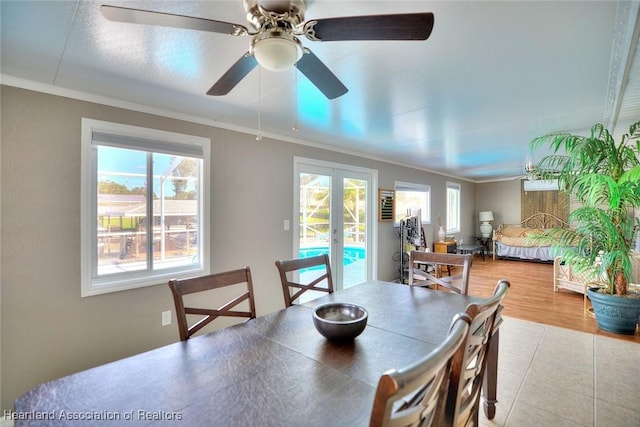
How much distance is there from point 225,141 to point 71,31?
5.23ft

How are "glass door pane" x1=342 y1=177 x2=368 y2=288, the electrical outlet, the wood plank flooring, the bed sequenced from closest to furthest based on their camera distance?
the electrical outlet → the wood plank flooring → "glass door pane" x1=342 y1=177 x2=368 y2=288 → the bed

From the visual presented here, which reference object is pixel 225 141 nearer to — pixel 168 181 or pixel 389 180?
pixel 168 181

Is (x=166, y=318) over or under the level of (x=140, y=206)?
under

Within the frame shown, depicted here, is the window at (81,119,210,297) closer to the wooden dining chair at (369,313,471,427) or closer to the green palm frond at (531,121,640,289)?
the wooden dining chair at (369,313,471,427)

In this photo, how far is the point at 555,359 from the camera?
2582 mm

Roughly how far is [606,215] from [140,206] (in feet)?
14.3

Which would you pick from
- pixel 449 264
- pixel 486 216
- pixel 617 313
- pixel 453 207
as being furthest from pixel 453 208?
pixel 449 264

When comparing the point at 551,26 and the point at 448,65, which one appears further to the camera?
the point at 448,65

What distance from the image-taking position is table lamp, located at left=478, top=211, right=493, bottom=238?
848cm

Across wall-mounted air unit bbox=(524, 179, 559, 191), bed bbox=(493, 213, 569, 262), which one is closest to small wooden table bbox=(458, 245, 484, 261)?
bed bbox=(493, 213, 569, 262)

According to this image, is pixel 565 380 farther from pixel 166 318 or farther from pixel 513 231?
pixel 513 231

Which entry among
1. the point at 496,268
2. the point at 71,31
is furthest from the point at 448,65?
the point at 496,268

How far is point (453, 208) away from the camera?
7.91 metres

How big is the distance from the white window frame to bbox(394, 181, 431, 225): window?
1.31m
